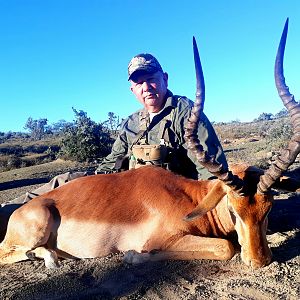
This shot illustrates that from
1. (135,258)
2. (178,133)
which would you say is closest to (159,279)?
(135,258)

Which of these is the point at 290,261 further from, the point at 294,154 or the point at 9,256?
the point at 9,256

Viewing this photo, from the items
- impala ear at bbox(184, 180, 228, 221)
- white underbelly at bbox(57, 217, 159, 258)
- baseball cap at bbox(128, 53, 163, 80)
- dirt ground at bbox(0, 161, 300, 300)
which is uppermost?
baseball cap at bbox(128, 53, 163, 80)

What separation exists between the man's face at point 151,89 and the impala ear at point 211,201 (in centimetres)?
288

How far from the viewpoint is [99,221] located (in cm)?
575

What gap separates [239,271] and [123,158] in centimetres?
377

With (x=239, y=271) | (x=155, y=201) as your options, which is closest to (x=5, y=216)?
(x=155, y=201)

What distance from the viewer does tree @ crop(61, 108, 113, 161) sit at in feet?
95.7

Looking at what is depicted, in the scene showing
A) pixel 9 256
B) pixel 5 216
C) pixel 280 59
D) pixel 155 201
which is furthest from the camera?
pixel 5 216

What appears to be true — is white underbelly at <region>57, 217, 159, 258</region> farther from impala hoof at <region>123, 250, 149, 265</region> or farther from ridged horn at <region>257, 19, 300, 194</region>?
ridged horn at <region>257, 19, 300, 194</region>

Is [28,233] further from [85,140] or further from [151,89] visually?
[85,140]

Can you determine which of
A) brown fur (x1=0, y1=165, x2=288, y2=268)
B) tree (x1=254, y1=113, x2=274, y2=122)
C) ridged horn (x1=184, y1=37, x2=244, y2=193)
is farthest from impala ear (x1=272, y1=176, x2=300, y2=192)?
tree (x1=254, y1=113, x2=274, y2=122)

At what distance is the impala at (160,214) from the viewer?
4645 millimetres

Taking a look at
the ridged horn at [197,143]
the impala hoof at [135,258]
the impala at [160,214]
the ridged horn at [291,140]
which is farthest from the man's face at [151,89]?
the ridged horn at [291,140]

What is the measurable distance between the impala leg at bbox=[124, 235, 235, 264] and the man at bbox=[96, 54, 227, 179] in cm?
197
